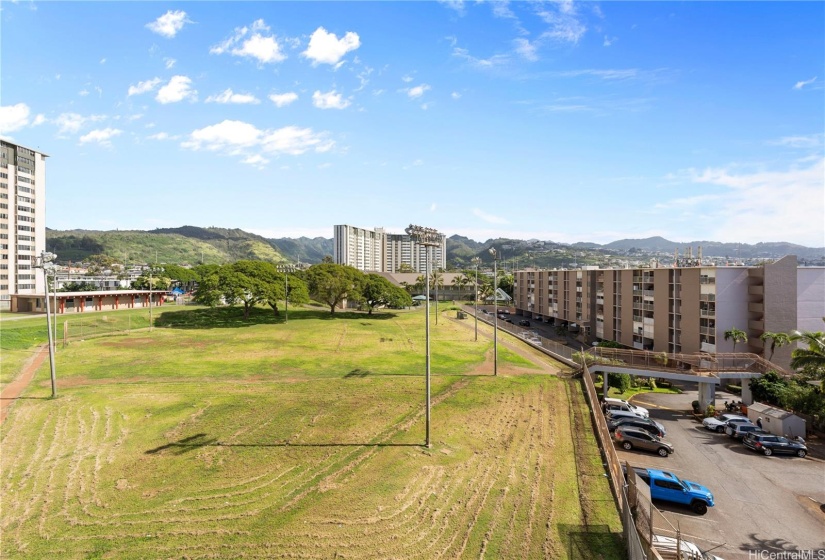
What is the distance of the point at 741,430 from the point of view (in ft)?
98.5

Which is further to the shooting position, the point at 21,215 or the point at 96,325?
the point at 21,215

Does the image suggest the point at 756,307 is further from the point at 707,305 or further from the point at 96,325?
the point at 96,325

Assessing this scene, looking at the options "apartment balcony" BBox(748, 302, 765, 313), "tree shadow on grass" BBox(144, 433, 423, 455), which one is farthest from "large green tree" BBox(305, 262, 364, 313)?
"apartment balcony" BBox(748, 302, 765, 313)

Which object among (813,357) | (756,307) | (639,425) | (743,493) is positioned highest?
(756,307)

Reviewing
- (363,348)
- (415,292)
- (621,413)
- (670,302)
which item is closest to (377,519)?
(621,413)

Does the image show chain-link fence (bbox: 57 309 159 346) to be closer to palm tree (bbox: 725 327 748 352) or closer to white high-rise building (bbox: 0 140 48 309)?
white high-rise building (bbox: 0 140 48 309)

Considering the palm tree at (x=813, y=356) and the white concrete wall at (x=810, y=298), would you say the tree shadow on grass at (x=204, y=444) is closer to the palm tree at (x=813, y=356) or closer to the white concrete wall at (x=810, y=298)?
the palm tree at (x=813, y=356)

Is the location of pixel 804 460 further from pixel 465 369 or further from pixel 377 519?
pixel 377 519

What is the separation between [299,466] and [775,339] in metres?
49.3

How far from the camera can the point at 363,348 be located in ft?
155

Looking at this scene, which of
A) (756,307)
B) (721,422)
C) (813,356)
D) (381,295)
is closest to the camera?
(813,356)

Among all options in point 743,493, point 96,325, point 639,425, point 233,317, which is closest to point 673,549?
point 743,493

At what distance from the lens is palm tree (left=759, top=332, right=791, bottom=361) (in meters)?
42.2

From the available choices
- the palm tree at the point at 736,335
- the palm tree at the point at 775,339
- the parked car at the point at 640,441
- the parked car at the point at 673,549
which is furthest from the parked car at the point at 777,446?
the palm tree at the point at 736,335
